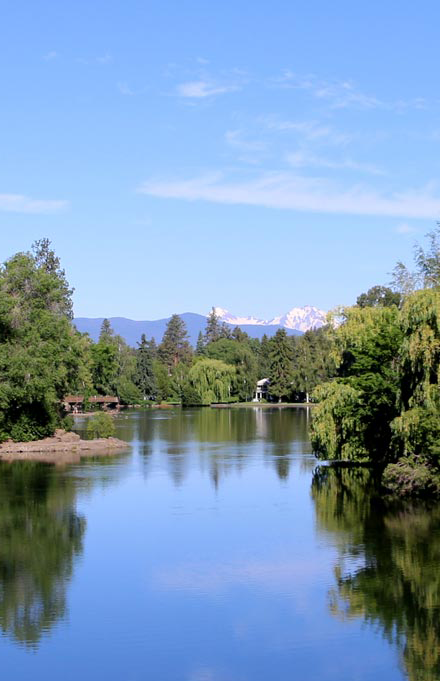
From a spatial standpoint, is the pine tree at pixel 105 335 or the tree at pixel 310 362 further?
the tree at pixel 310 362

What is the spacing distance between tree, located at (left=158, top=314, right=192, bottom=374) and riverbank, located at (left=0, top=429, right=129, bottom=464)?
8944cm

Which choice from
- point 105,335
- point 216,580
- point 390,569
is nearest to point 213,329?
point 105,335

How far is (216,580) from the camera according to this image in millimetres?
22641

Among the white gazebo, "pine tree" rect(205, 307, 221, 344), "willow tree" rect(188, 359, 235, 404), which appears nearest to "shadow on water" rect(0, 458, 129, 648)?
"willow tree" rect(188, 359, 235, 404)

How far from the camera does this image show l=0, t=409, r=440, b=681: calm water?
17.2 metres

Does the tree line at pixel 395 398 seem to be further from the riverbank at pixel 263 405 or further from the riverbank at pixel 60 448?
the riverbank at pixel 263 405

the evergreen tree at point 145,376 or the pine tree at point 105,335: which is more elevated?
the pine tree at point 105,335

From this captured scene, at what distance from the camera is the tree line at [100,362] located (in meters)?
51.7

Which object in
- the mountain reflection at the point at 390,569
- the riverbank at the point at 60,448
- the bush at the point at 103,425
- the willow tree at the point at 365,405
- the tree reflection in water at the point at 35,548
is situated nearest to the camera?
the mountain reflection at the point at 390,569

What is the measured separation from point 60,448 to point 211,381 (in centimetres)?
6744

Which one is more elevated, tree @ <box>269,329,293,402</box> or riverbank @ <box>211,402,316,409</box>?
tree @ <box>269,329,293,402</box>

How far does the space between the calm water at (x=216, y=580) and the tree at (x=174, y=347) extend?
106 metres

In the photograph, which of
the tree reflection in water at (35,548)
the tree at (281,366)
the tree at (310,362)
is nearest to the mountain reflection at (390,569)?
the tree reflection in water at (35,548)

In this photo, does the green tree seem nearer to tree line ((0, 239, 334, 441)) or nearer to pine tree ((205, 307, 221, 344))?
tree line ((0, 239, 334, 441))
